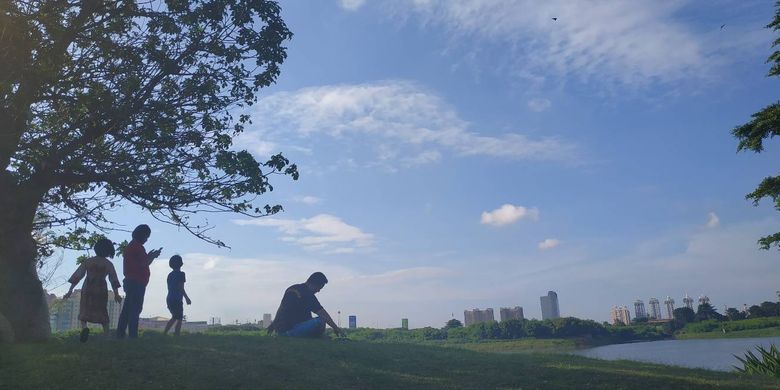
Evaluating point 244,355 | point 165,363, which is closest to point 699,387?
point 244,355

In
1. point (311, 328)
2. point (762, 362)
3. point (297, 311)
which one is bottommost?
point (762, 362)

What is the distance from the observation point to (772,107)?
13.4m

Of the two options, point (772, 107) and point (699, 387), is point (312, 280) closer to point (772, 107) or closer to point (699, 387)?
point (699, 387)

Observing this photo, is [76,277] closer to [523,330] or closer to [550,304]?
[523,330]

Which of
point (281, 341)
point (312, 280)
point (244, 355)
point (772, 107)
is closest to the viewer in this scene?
point (244, 355)

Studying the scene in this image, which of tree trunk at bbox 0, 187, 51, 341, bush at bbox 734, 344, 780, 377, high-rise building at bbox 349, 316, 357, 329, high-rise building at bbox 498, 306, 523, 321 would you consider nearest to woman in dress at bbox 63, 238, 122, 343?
tree trunk at bbox 0, 187, 51, 341

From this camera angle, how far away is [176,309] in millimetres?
13594

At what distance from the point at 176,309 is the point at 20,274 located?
3.26 m

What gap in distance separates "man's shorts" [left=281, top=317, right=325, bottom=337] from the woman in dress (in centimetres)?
403

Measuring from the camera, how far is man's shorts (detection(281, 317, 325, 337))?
13477 millimetres

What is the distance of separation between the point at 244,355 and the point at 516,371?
4.61m

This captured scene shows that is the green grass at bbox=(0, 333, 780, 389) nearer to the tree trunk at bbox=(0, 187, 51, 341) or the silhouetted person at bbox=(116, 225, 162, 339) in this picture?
the silhouetted person at bbox=(116, 225, 162, 339)

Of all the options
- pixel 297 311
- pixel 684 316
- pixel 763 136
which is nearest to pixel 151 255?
pixel 297 311

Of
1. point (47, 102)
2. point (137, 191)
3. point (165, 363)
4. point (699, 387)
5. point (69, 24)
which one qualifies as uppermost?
point (69, 24)
